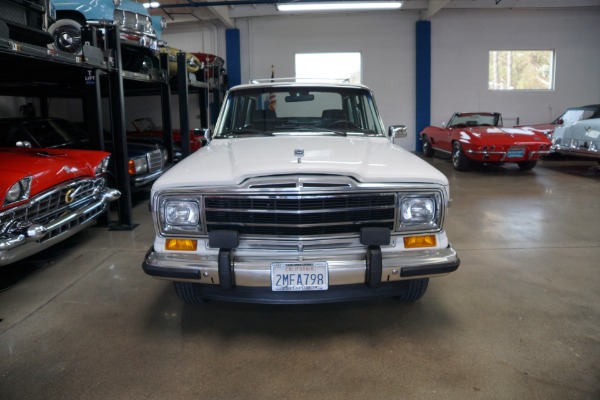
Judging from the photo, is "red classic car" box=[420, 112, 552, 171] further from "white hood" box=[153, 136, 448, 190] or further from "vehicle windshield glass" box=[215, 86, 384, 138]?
"white hood" box=[153, 136, 448, 190]

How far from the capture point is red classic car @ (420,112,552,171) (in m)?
8.46

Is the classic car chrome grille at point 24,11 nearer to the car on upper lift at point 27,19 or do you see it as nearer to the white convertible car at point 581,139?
the car on upper lift at point 27,19

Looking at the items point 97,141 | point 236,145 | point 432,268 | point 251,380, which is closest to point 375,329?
point 432,268

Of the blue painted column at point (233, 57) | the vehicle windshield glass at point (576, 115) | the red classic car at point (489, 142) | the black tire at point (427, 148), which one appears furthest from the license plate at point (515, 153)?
the blue painted column at point (233, 57)

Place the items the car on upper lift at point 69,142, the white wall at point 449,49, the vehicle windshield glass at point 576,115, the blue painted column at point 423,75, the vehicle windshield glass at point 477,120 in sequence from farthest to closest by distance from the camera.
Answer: the white wall at point 449,49 < the blue painted column at point 423,75 < the vehicle windshield glass at point 477,120 < the vehicle windshield glass at point 576,115 < the car on upper lift at point 69,142

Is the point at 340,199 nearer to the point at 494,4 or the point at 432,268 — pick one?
the point at 432,268

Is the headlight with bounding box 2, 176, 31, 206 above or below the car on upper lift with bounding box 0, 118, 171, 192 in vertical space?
below

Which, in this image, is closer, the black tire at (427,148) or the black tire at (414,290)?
the black tire at (414,290)

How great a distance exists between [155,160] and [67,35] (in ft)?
6.56

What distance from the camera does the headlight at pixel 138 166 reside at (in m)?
6.03

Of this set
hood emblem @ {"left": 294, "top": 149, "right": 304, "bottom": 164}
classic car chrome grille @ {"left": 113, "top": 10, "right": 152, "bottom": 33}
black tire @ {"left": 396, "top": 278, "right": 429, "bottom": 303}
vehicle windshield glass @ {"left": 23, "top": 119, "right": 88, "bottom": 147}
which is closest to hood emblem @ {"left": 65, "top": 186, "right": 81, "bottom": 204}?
vehicle windshield glass @ {"left": 23, "top": 119, "right": 88, "bottom": 147}

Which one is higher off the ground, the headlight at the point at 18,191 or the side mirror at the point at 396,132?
the side mirror at the point at 396,132

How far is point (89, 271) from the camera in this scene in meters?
3.91

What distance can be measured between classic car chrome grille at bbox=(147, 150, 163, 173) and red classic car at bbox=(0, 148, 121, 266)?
1.79 meters
